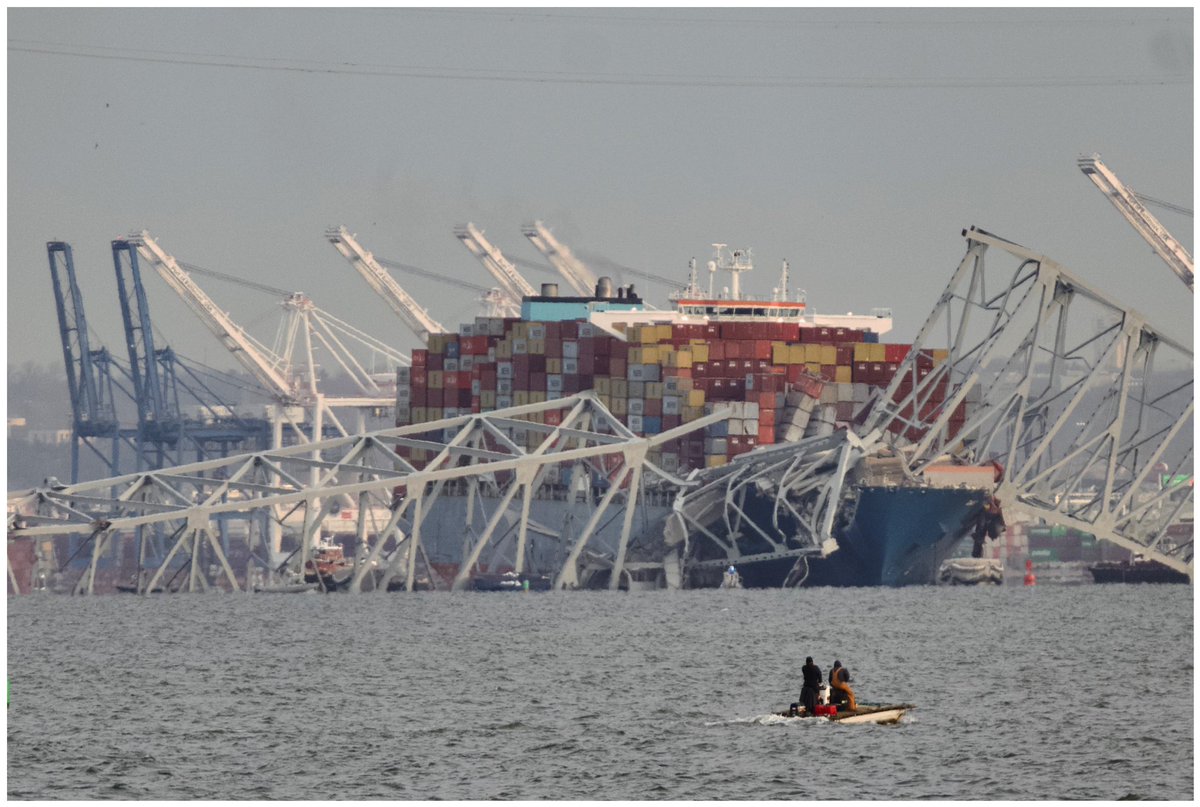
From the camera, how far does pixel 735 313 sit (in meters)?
141

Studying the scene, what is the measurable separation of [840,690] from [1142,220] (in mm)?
102528

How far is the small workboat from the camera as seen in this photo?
5881cm

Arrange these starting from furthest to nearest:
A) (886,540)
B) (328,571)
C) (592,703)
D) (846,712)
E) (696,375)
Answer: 1. (696,375)
2. (328,571)
3. (886,540)
4. (592,703)
5. (846,712)

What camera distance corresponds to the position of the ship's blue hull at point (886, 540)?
11275 cm

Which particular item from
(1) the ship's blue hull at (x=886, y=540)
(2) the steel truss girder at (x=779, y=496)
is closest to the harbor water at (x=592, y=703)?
(2) the steel truss girder at (x=779, y=496)

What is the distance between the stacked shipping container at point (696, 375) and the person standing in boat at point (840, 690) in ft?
199

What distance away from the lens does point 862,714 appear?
59.4 meters

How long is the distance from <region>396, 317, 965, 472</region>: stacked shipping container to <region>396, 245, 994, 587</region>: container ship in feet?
0.22

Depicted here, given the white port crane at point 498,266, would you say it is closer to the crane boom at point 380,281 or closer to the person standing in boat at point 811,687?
the crane boom at point 380,281

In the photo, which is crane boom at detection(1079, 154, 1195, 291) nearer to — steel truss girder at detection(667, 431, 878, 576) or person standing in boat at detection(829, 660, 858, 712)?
steel truss girder at detection(667, 431, 878, 576)

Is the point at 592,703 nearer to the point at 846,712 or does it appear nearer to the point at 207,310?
the point at 846,712

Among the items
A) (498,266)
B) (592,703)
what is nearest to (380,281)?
(498,266)

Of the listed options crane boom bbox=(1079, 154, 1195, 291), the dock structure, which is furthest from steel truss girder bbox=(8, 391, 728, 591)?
crane boom bbox=(1079, 154, 1195, 291)

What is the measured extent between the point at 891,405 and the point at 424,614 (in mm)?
30054
